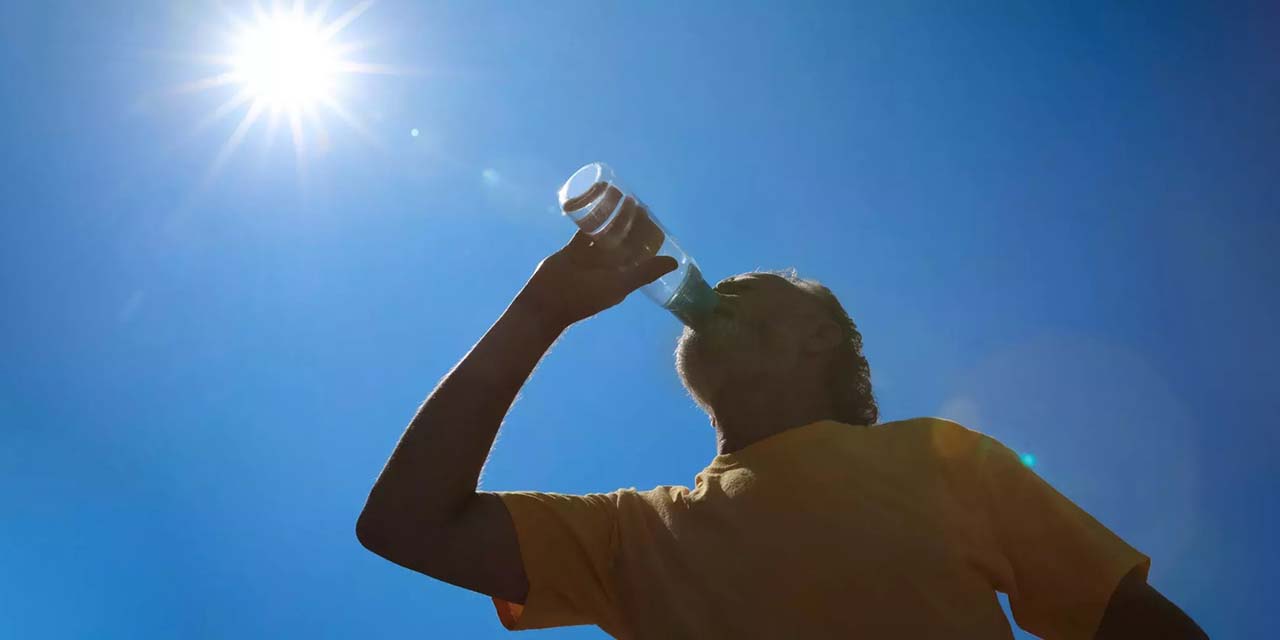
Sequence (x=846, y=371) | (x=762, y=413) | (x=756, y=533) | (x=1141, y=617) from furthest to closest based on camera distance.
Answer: (x=846, y=371), (x=762, y=413), (x=756, y=533), (x=1141, y=617)

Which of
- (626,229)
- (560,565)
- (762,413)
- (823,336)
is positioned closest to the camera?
(560,565)

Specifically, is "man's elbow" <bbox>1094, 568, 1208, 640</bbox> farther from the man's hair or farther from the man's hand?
the man's hand

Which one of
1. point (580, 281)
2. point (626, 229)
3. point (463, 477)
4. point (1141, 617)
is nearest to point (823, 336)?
point (626, 229)

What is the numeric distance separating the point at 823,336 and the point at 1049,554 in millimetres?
978

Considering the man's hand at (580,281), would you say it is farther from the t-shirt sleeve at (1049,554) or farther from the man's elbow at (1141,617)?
the man's elbow at (1141,617)

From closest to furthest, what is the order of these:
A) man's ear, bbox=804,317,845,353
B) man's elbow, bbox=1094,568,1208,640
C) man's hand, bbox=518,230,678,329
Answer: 1. man's elbow, bbox=1094,568,1208,640
2. man's hand, bbox=518,230,678,329
3. man's ear, bbox=804,317,845,353

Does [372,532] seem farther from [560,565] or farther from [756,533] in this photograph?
[756,533]

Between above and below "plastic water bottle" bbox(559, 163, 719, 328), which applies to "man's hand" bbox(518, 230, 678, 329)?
below

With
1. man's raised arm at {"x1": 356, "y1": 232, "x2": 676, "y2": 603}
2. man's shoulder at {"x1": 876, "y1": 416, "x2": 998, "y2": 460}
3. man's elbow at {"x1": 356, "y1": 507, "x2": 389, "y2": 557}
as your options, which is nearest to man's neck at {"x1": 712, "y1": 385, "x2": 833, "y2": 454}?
man's shoulder at {"x1": 876, "y1": 416, "x2": 998, "y2": 460}

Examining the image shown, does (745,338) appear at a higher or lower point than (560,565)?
higher

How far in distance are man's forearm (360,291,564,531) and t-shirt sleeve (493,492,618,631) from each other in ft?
0.65

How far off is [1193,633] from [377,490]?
72.7 inches

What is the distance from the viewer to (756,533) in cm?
175

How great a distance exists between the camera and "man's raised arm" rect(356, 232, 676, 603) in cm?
175
